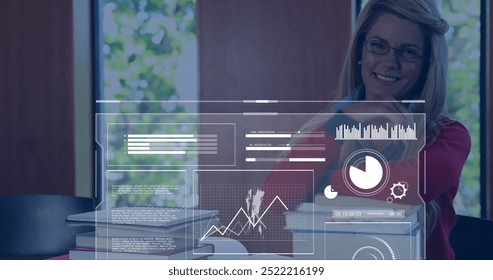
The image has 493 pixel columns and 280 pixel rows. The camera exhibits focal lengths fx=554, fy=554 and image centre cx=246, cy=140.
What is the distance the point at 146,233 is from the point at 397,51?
0.54 meters

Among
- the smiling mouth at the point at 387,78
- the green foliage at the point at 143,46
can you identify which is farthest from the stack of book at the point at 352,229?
the green foliage at the point at 143,46

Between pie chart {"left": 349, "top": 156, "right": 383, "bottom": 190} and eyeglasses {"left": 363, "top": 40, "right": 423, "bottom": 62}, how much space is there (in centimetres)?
25

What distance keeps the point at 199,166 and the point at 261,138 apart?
99mm

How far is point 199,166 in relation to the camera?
81 cm

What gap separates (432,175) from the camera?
888 millimetres

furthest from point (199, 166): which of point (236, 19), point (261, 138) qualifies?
point (236, 19)

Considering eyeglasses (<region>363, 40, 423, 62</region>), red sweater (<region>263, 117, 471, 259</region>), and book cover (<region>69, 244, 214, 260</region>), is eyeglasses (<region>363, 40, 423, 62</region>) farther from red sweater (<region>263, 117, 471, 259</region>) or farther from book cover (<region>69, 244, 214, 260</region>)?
book cover (<region>69, 244, 214, 260</region>)

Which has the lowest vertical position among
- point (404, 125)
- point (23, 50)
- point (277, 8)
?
point (404, 125)

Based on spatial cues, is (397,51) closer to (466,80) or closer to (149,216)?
(466,80)

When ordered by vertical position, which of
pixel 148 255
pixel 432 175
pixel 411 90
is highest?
pixel 411 90

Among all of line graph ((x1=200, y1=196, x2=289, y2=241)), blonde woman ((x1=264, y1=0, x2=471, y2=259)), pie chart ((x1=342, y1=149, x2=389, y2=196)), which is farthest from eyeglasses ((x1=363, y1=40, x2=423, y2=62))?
line graph ((x1=200, y1=196, x2=289, y2=241))

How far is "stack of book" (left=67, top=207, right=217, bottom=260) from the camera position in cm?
79

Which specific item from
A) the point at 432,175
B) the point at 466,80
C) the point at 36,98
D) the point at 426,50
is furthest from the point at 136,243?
the point at 36,98
